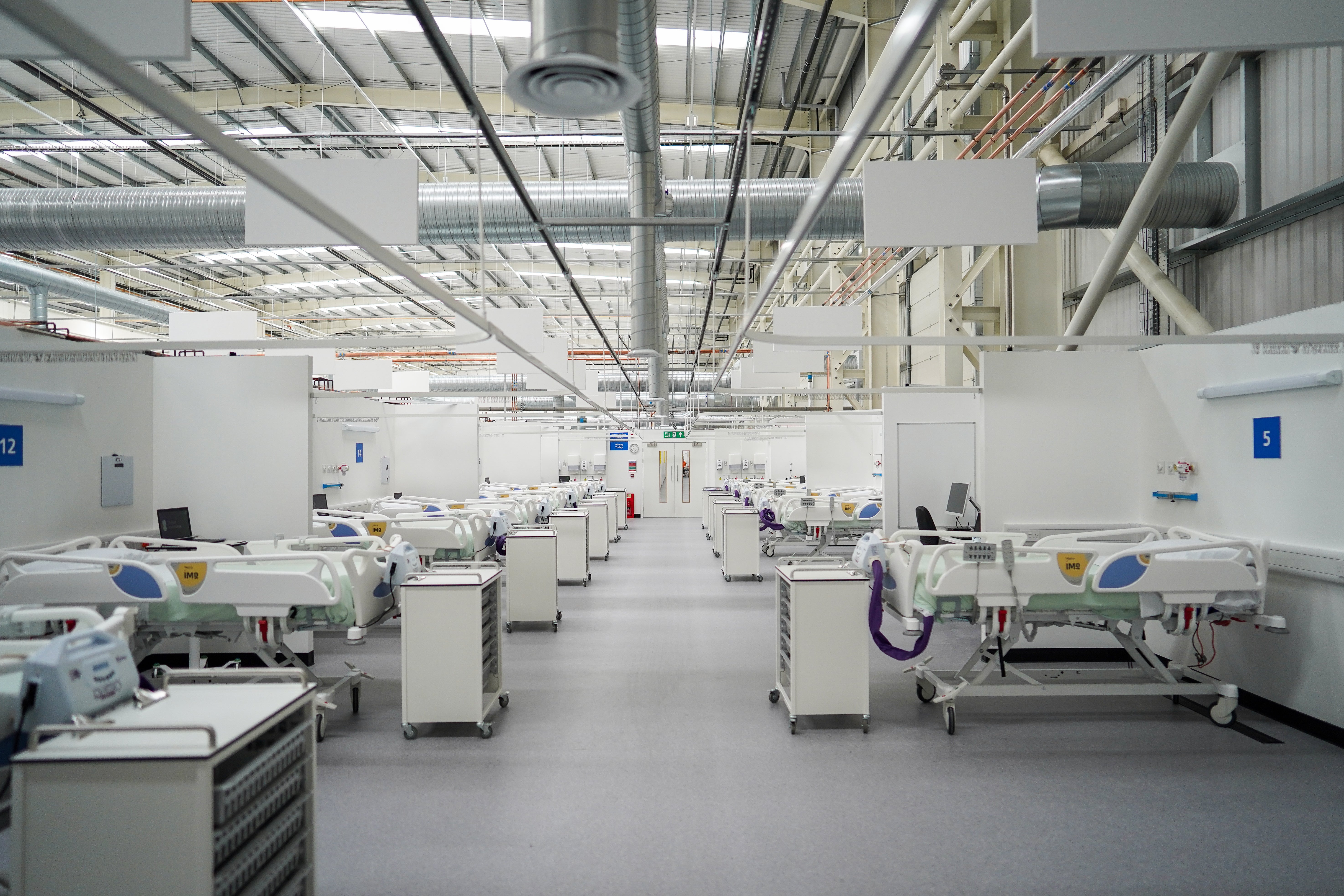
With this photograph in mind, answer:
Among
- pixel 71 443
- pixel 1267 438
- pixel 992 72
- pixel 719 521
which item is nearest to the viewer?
pixel 1267 438

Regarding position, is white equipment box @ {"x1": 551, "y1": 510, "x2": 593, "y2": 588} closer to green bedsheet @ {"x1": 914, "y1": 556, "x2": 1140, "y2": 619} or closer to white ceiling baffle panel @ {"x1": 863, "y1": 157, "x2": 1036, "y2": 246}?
green bedsheet @ {"x1": 914, "y1": 556, "x2": 1140, "y2": 619}

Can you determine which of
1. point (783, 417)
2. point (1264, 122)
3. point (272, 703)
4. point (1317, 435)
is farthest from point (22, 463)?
point (783, 417)

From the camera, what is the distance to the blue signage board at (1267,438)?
5031 mm

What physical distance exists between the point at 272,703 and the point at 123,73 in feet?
5.76

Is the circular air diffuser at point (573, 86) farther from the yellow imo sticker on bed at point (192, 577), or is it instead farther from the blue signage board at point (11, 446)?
the blue signage board at point (11, 446)

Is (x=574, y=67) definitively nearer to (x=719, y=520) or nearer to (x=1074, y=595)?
(x=1074, y=595)

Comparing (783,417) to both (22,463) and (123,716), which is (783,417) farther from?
(123,716)

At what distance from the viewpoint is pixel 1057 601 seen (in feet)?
15.9

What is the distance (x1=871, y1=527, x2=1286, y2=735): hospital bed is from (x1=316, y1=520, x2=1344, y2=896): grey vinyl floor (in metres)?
0.26

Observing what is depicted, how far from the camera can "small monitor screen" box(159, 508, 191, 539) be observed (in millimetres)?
6211

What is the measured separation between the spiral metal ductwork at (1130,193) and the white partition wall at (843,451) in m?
6.34

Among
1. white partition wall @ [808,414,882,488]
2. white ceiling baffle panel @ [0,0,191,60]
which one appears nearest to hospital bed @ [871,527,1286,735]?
white ceiling baffle panel @ [0,0,191,60]

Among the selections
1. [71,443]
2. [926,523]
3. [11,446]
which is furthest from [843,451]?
[11,446]

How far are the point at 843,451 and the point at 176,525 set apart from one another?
9405 mm
